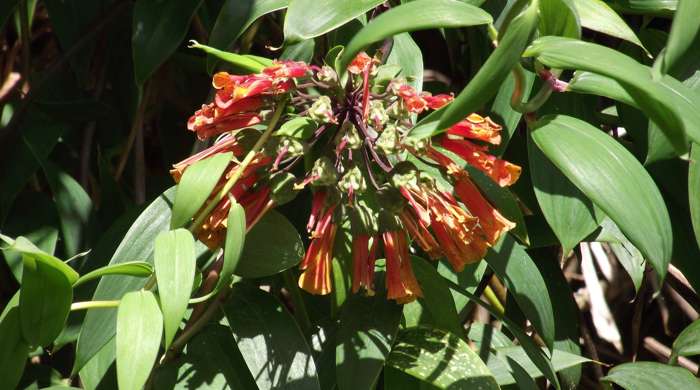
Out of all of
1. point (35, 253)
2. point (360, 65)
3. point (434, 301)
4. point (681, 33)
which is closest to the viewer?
point (681, 33)

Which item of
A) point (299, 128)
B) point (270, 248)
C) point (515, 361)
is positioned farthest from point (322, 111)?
point (515, 361)

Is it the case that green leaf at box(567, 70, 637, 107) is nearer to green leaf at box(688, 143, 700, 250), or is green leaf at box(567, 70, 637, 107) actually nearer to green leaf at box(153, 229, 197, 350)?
green leaf at box(688, 143, 700, 250)

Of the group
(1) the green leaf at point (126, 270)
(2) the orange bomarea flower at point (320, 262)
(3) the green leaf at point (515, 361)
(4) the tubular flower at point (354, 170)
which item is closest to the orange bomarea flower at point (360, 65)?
(4) the tubular flower at point (354, 170)

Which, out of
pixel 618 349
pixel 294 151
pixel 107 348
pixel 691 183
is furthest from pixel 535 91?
pixel 618 349

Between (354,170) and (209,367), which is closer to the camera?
(354,170)

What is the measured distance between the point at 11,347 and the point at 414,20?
377 millimetres

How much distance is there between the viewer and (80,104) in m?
1.12

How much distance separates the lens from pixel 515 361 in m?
0.87

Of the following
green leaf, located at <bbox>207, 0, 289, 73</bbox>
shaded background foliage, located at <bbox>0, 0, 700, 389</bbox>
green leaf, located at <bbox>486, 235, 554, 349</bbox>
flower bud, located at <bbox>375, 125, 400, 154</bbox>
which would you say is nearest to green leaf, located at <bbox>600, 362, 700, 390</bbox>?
shaded background foliage, located at <bbox>0, 0, 700, 389</bbox>

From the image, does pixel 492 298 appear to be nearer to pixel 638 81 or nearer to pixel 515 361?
pixel 515 361

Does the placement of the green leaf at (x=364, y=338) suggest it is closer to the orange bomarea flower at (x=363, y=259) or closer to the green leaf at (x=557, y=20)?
the orange bomarea flower at (x=363, y=259)

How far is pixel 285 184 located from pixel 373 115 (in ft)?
0.31

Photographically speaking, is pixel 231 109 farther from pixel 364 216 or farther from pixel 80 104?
pixel 80 104

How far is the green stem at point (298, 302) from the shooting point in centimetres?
84
